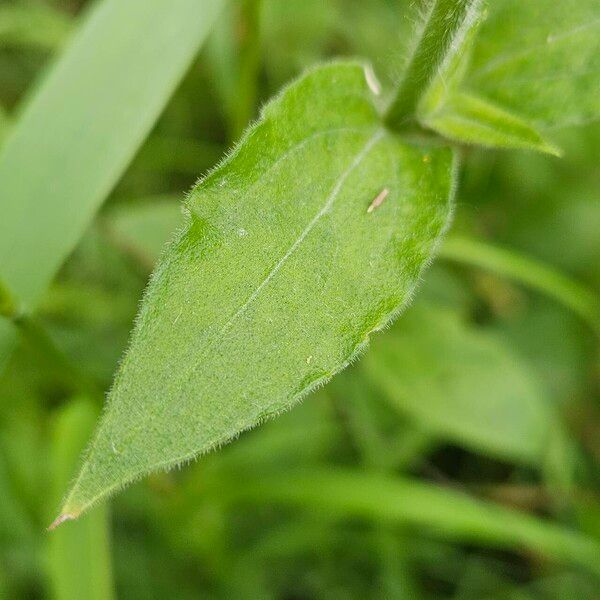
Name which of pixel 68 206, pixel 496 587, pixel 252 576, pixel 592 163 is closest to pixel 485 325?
pixel 592 163

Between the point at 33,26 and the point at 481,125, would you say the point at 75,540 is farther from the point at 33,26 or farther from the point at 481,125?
the point at 33,26

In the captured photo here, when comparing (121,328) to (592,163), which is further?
(592,163)

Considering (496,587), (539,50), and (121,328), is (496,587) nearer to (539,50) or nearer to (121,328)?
(121,328)

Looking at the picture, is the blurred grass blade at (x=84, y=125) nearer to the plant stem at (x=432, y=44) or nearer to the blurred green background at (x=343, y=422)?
the blurred green background at (x=343, y=422)

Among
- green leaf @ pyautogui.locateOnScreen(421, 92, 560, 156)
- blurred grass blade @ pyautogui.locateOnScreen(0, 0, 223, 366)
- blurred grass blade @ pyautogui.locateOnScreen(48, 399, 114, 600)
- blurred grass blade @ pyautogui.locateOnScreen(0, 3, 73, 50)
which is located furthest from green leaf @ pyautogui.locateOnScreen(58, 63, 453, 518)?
blurred grass blade @ pyautogui.locateOnScreen(0, 3, 73, 50)

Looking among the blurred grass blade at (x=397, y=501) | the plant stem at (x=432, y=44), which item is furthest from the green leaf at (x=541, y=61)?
the blurred grass blade at (x=397, y=501)

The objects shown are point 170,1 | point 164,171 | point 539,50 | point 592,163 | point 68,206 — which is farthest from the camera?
point 164,171

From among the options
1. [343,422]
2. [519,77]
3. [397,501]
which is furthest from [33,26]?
[397,501]
